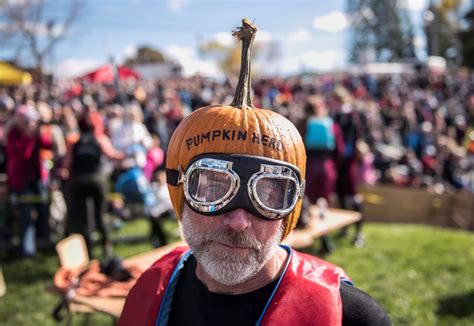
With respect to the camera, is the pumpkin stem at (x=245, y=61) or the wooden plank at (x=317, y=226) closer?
the pumpkin stem at (x=245, y=61)

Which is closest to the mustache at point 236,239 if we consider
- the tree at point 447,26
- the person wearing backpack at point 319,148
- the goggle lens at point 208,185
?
the goggle lens at point 208,185

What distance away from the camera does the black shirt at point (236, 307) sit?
156 centimetres

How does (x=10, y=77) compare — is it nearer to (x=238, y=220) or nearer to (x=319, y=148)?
(x=319, y=148)

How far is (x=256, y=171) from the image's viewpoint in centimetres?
153

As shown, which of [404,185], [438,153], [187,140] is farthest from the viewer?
[438,153]

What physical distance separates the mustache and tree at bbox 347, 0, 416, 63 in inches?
2509

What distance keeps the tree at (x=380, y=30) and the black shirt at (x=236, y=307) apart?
63645 millimetres

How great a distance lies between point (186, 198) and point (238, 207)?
0.61 feet

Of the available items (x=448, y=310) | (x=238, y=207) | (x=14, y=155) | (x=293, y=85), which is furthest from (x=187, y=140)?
(x=293, y=85)

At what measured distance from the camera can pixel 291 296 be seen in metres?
1.55

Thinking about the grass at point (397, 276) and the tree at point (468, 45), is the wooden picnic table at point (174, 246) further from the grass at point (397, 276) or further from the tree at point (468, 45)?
the tree at point (468, 45)

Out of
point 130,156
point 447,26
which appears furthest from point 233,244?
point 447,26

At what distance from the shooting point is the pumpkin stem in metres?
1.70

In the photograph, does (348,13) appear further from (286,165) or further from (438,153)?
(286,165)
